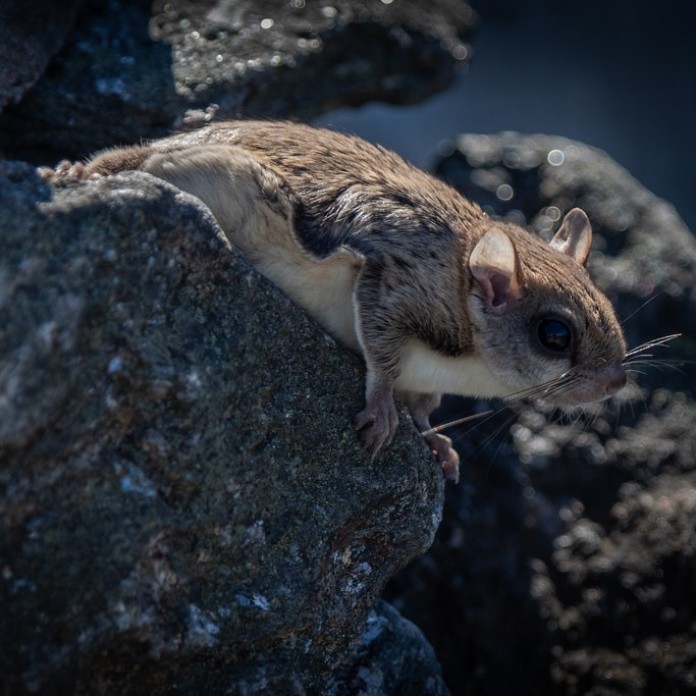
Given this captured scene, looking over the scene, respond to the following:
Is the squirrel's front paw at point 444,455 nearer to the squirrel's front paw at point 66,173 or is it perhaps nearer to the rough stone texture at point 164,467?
the rough stone texture at point 164,467

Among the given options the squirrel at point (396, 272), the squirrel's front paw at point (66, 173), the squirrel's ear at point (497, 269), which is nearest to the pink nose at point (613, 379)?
the squirrel at point (396, 272)

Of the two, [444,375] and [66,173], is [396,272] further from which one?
[66,173]

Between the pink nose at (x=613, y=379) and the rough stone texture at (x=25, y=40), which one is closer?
the pink nose at (x=613, y=379)

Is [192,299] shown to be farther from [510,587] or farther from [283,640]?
[510,587]

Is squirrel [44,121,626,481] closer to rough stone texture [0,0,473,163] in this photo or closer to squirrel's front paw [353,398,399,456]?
squirrel's front paw [353,398,399,456]

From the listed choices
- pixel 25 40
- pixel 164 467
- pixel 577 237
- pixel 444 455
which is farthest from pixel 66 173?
pixel 577 237
